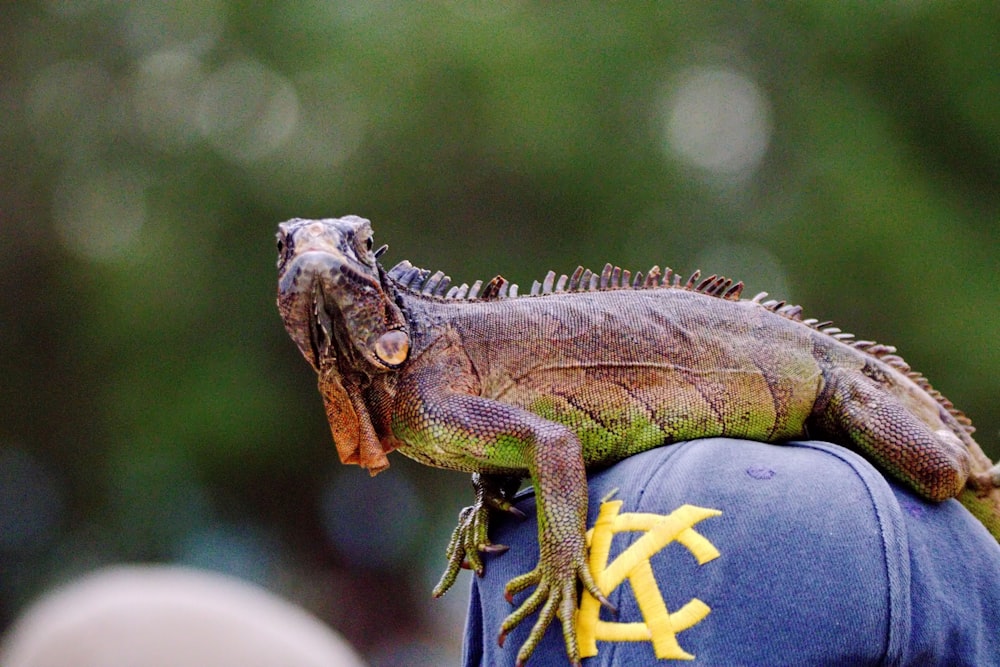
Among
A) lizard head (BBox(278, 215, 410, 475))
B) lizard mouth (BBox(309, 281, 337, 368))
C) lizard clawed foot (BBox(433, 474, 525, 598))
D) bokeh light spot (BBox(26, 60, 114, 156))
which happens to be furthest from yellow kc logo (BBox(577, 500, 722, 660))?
bokeh light spot (BBox(26, 60, 114, 156))

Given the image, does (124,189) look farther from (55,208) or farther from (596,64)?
(596,64)

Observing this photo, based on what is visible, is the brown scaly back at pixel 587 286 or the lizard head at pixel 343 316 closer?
the lizard head at pixel 343 316

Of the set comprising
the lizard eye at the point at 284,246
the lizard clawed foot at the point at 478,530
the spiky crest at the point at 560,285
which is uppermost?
the lizard eye at the point at 284,246

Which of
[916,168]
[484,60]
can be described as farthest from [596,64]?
[916,168]

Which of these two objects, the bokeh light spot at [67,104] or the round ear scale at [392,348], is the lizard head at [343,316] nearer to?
the round ear scale at [392,348]

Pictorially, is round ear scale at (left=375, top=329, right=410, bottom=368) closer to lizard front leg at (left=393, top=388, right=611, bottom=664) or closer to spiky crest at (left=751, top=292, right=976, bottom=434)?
lizard front leg at (left=393, top=388, right=611, bottom=664)

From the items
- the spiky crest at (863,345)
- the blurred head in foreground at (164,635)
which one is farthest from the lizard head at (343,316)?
the blurred head in foreground at (164,635)

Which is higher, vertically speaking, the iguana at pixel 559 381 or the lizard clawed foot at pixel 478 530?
the iguana at pixel 559 381

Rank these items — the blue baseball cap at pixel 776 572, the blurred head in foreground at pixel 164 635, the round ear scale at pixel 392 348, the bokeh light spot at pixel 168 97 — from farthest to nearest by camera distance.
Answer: the bokeh light spot at pixel 168 97
the blurred head in foreground at pixel 164 635
the round ear scale at pixel 392 348
the blue baseball cap at pixel 776 572
